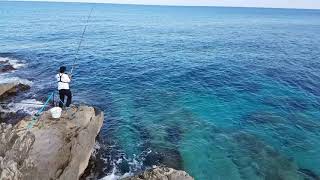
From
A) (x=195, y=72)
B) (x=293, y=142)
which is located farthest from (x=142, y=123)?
(x=195, y=72)

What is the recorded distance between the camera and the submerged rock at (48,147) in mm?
11867

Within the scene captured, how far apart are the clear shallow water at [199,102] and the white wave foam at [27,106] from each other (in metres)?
1.33

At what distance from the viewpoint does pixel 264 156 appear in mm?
18375

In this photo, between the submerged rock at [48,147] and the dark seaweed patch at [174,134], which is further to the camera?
the dark seaweed patch at [174,134]

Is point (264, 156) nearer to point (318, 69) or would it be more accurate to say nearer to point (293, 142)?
point (293, 142)

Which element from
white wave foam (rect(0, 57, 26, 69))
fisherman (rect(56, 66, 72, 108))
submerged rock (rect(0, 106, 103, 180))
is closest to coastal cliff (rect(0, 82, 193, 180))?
submerged rock (rect(0, 106, 103, 180))

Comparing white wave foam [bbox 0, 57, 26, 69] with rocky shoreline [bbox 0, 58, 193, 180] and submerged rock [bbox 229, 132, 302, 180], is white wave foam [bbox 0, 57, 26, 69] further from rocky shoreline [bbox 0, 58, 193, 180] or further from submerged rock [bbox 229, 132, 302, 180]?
submerged rock [bbox 229, 132, 302, 180]

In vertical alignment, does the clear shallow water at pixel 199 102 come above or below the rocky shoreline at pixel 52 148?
below

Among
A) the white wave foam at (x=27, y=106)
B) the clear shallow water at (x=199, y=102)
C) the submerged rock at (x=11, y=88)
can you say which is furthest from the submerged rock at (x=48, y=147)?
the submerged rock at (x=11, y=88)

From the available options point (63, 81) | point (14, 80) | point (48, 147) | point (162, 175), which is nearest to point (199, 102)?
point (63, 81)

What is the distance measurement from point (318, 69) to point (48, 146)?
3296 cm

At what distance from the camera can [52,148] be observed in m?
13.5

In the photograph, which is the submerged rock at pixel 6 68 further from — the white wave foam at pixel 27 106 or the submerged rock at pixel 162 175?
the submerged rock at pixel 162 175

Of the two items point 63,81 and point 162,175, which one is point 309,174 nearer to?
point 162,175
